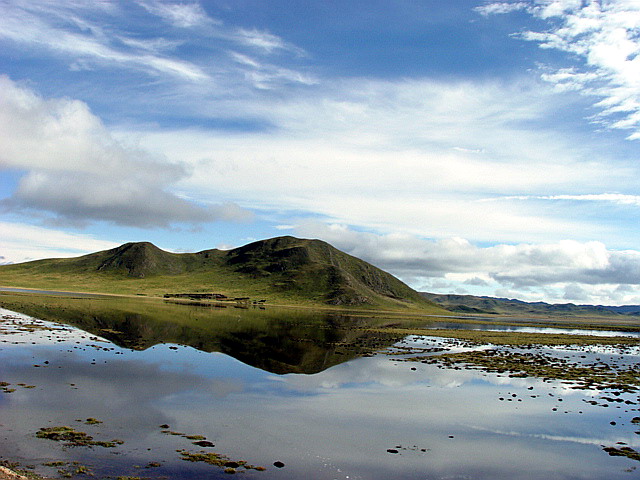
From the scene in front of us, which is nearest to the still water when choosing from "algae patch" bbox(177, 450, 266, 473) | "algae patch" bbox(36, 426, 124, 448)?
"algae patch" bbox(177, 450, 266, 473)

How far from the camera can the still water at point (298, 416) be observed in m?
21.9

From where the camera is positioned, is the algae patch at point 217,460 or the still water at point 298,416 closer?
the algae patch at point 217,460

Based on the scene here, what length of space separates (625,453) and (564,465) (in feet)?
15.6

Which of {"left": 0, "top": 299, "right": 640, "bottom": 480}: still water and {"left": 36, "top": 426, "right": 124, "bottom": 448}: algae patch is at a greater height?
{"left": 36, "top": 426, "right": 124, "bottom": 448}: algae patch

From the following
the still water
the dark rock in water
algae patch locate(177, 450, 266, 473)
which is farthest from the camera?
the dark rock in water

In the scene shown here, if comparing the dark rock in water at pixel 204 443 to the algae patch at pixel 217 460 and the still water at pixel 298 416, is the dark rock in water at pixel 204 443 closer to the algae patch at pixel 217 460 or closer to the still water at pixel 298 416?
the still water at pixel 298 416

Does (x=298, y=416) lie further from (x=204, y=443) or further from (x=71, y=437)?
(x=71, y=437)

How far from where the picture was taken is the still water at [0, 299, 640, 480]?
2194 cm

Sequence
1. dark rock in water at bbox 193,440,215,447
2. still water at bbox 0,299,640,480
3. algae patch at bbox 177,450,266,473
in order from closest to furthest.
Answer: algae patch at bbox 177,450,266,473 → still water at bbox 0,299,640,480 → dark rock in water at bbox 193,440,215,447

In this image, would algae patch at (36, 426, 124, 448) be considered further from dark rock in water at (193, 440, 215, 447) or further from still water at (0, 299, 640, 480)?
dark rock in water at (193, 440, 215, 447)

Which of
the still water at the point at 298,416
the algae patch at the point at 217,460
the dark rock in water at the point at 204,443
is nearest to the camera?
the algae patch at the point at 217,460

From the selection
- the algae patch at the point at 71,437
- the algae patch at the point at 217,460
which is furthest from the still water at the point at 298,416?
the algae patch at the point at 71,437

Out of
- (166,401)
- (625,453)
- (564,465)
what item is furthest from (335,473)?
(625,453)

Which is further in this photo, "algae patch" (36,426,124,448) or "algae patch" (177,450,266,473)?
"algae patch" (36,426,124,448)
